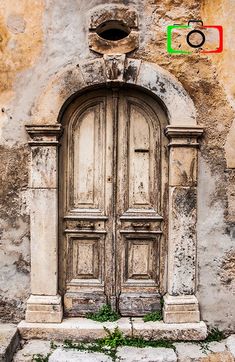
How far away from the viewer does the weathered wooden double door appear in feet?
14.2

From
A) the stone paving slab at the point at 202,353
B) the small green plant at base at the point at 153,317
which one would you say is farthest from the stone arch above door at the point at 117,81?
the stone paving slab at the point at 202,353

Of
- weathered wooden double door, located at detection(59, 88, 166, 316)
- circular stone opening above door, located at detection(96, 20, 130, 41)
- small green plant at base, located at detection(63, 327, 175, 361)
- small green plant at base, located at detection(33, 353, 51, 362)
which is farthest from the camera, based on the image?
weathered wooden double door, located at detection(59, 88, 166, 316)

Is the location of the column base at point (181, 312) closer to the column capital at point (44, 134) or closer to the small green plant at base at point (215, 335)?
the small green plant at base at point (215, 335)

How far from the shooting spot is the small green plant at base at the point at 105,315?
4242mm

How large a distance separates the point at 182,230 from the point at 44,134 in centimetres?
177

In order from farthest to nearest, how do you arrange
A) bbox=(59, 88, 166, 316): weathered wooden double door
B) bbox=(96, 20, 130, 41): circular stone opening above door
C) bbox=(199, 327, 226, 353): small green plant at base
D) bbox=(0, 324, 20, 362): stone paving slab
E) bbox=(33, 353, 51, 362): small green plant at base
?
bbox=(59, 88, 166, 316): weathered wooden double door, bbox=(96, 20, 130, 41): circular stone opening above door, bbox=(199, 327, 226, 353): small green plant at base, bbox=(33, 353, 51, 362): small green plant at base, bbox=(0, 324, 20, 362): stone paving slab

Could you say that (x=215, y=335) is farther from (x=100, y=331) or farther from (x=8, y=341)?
(x=8, y=341)

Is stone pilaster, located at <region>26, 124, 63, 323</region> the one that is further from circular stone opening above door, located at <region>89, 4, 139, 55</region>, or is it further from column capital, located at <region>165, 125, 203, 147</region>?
column capital, located at <region>165, 125, 203, 147</region>

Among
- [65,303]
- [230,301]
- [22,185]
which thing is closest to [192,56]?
[22,185]

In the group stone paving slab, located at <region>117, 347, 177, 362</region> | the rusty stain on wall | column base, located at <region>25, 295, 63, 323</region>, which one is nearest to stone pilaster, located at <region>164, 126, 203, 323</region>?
stone paving slab, located at <region>117, 347, 177, 362</region>

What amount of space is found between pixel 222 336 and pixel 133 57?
122 inches

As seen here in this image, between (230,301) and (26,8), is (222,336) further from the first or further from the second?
(26,8)

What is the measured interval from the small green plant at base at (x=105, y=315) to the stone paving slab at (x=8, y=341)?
785 millimetres

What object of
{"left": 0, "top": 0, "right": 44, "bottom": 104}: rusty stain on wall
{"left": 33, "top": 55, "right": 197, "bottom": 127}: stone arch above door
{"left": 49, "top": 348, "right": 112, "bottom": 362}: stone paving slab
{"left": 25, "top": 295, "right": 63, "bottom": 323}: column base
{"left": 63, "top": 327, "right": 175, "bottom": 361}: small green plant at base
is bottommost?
{"left": 49, "top": 348, "right": 112, "bottom": 362}: stone paving slab
